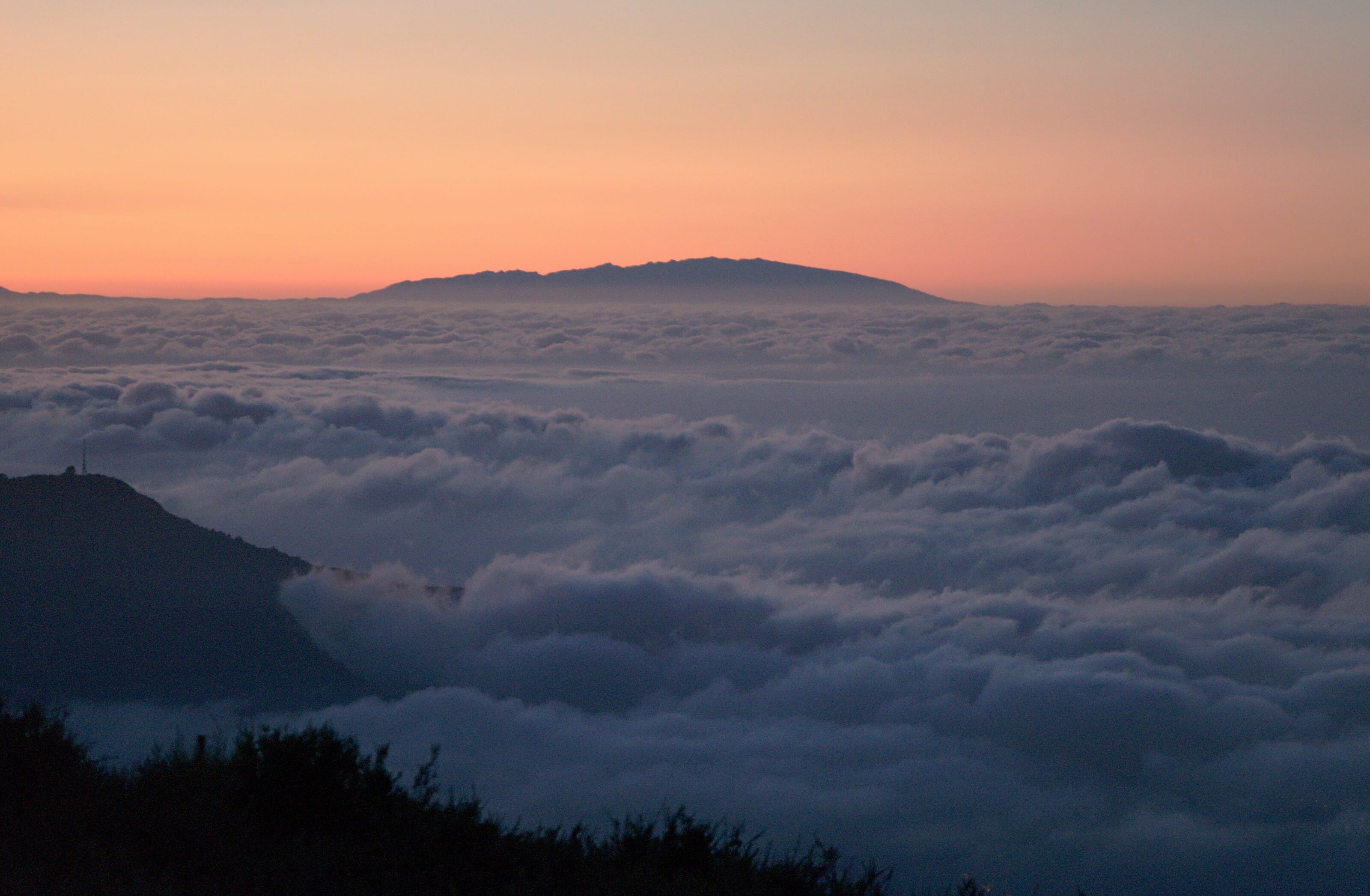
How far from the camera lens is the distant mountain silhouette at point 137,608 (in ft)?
445

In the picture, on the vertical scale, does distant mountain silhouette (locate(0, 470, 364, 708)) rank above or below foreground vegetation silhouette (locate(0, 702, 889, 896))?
below

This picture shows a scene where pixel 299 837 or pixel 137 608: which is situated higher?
pixel 299 837

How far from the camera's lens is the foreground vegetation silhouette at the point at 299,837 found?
8.09 m

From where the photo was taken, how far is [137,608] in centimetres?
15075

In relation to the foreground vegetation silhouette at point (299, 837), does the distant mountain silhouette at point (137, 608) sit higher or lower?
lower

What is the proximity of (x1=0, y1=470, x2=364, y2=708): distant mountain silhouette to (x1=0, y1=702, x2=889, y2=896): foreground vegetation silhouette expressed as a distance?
409 ft

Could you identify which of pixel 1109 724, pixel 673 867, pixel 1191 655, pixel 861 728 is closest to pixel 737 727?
pixel 861 728

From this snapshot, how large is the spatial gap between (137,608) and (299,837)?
161 m

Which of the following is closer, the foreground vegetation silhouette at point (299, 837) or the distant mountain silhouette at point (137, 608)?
the foreground vegetation silhouette at point (299, 837)

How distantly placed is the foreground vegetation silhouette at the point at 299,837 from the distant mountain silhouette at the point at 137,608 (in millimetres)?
124651

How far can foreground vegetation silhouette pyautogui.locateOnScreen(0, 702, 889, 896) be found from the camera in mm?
8094

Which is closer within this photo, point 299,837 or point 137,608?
point 299,837

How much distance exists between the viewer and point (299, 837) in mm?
9438

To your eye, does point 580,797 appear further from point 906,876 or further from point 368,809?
point 368,809
